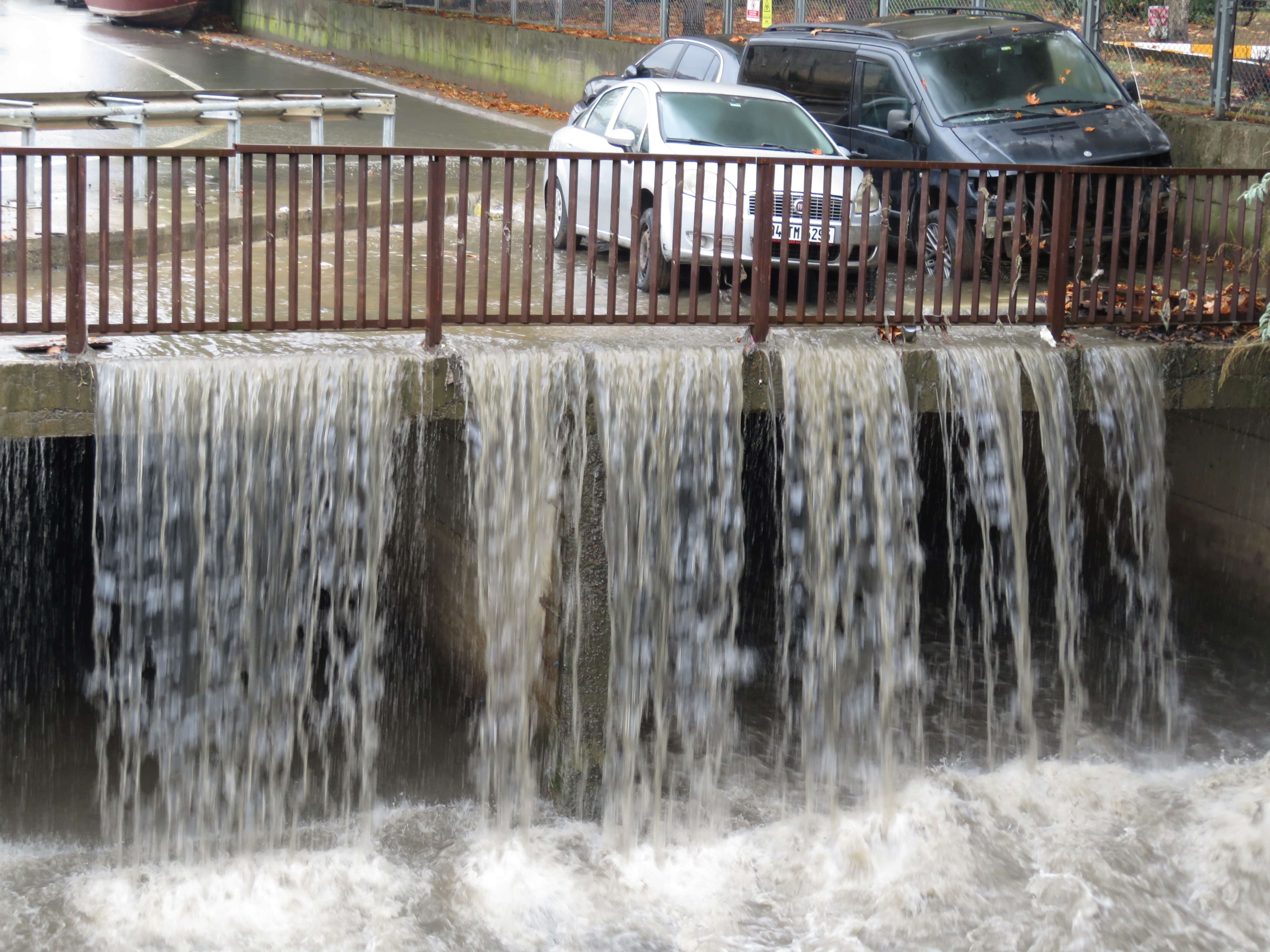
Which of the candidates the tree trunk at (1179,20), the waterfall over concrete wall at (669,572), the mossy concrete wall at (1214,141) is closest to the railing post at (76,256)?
the waterfall over concrete wall at (669,572)

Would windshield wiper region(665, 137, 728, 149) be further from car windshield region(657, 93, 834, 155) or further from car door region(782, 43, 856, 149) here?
car door region(782, 43, 856, 149)

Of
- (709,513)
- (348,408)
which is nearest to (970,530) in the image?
(709,513)

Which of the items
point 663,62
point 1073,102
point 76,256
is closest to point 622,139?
point 1073,102

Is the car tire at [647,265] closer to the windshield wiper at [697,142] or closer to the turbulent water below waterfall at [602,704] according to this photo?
the windshield wiper at [697,142]

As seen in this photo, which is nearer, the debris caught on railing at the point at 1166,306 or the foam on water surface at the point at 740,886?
the foam on water surface at the point at 740,886

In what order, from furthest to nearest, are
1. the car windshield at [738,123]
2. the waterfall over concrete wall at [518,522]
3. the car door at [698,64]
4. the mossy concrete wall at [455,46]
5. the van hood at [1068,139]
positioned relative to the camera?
the mossy concrete wall at [455,46] < the car door at [698,64] < the car windshield at [738,123] < the van hood at [1068,139] < the waterfall over concrete wall at [518,522]

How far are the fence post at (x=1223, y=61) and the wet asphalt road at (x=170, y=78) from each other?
9.24 meters

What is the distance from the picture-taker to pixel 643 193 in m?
11.3

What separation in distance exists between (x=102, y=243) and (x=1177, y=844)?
6641mm

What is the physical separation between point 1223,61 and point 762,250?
7074 mm

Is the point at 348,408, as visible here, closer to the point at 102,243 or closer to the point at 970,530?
the point at 102,243

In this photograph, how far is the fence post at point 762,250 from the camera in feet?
25.3

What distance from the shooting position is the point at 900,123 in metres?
11.2

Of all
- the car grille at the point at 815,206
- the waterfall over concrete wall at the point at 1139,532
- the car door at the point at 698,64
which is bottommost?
the waterfall over concrete wall at the point at 1139,532
